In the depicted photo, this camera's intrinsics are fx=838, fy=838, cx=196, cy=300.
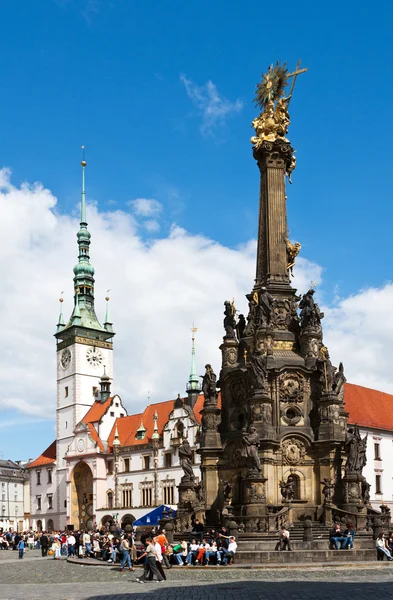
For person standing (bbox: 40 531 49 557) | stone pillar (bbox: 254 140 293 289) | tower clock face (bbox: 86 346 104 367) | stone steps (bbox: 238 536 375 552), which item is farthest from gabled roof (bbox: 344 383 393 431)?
stone steps (bbox: 238 536 375 552)

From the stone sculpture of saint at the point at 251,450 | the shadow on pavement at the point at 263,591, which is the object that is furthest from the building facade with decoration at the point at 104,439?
the shadow on pavement at the point at 263,591

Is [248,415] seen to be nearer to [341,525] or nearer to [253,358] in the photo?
[253,358]

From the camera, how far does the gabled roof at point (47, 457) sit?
90.2 m

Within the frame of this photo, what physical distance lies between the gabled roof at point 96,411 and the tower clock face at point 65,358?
6.52 m

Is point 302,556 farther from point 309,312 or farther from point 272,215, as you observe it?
point 272,215

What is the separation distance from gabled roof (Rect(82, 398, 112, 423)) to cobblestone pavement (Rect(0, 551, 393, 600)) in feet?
200

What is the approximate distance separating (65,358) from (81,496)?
18.1 meters

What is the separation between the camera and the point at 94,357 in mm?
95375

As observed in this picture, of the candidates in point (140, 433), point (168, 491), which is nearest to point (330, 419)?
point (168, 491)

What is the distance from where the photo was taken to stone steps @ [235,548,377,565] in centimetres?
2448

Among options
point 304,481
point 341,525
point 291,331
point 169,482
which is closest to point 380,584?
point 341,525

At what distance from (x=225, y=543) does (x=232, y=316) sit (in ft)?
35.2

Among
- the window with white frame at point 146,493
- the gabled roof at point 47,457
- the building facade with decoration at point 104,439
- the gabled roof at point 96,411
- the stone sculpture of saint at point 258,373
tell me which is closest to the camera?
the stone sculpture of saint at point 258,373

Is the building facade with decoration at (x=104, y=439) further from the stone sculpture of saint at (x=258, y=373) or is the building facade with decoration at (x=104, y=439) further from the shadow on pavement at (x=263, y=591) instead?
the shadow on pavement at (x=263, y=591)
